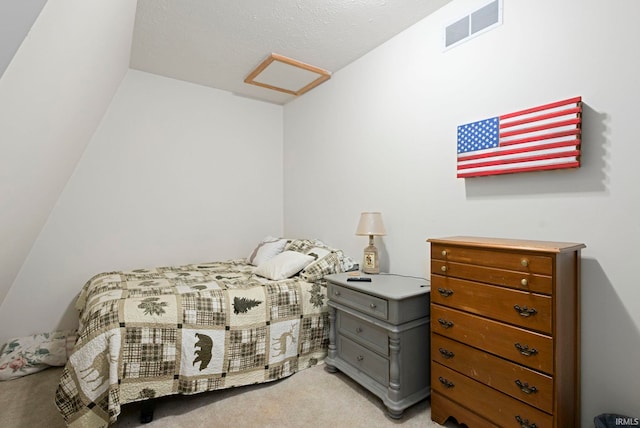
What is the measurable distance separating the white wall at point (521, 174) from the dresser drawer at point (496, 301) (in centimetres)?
38

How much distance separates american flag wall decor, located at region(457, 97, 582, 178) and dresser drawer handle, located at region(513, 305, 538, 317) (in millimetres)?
724

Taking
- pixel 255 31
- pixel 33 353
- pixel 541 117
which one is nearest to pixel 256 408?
pixel 33 353

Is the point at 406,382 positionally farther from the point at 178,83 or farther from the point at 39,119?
the point at 178,83

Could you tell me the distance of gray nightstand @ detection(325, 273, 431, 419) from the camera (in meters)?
1.85

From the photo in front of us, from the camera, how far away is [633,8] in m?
1.40

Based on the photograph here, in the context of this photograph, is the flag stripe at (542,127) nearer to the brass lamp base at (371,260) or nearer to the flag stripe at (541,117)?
the flag stripe at (541,117)

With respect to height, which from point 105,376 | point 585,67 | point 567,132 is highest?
point 585,67

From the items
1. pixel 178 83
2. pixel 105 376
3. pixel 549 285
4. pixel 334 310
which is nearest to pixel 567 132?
pixel 549 285

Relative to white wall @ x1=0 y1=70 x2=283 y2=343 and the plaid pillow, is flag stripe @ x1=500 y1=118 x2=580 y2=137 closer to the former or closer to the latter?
the plaid pillow

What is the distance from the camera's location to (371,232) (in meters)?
2.46

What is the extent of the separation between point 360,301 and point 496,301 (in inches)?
32.7

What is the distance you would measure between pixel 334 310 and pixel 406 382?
27.4 inches

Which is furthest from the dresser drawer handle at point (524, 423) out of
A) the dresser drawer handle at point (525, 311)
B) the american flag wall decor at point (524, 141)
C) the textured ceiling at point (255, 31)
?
the textured ceiling at point (255, 31)

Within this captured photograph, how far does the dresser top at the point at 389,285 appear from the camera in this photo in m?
1.90
